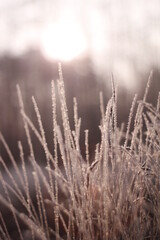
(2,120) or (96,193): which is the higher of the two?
(96,193)

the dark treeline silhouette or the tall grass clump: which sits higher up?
the tall grass clump

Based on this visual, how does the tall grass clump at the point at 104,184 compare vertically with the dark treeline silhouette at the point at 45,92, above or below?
above

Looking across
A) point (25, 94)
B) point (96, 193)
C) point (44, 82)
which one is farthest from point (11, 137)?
point (96, 193)

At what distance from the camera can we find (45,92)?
10.0 meters

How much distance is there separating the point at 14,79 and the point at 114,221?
31.3 feet

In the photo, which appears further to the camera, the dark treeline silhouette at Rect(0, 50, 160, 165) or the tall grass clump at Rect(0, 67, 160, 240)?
the dark treeline silhouette at Rect(0, 50, 160, 165)

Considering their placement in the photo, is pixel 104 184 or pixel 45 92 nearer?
pixel 104 184

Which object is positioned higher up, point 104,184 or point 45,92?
point 104,184

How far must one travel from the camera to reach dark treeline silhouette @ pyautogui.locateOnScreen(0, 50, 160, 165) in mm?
8398

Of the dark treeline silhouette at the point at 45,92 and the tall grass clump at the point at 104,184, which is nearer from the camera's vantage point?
the tall grass clump at the point at 104,184

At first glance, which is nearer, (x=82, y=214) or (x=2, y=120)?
(x=82, y=214)

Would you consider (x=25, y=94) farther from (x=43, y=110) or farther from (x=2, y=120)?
(x=2, y=120)

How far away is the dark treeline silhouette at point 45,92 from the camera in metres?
8.40

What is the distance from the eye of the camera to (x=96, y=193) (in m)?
1.81
